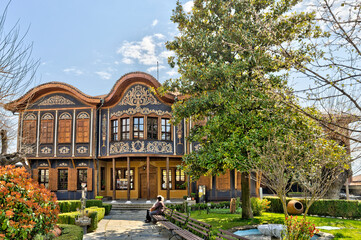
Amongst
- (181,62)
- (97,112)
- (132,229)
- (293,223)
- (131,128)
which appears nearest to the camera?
(293,223)

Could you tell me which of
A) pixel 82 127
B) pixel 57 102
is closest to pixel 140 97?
pixel 82 127

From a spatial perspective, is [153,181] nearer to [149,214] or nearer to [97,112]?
[97,112]

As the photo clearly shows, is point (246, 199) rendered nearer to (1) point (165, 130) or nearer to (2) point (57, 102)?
(1) point (165, 130)

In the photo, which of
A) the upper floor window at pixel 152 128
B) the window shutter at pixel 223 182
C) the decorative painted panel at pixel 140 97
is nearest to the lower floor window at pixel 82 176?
the upper floor window at pixel 152 128

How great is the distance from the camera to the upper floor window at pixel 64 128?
900 inches

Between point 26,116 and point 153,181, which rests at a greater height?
point 26,116

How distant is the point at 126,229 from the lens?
41.8ft

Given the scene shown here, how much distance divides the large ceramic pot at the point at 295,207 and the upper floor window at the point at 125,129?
1121cm

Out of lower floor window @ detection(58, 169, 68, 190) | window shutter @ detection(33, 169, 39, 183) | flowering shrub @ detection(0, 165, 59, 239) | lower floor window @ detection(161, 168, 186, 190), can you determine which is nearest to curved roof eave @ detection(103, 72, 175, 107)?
lower floor window @ detection(161, 168, 186, 190)

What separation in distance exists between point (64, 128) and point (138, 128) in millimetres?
5648

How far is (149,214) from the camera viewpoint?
14.5 m

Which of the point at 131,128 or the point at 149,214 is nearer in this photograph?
the point at 149,214

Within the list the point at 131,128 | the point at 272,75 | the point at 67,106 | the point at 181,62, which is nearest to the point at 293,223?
the point at 272,75

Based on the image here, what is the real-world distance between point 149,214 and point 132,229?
1840 mm
